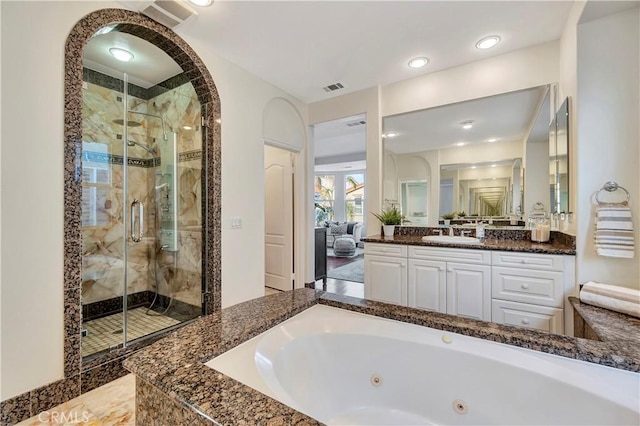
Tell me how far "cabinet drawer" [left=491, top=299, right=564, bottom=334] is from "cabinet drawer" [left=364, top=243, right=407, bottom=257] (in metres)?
0.86

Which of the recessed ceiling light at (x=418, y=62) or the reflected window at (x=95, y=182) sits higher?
the recessed ceiling light at (x=418, y=62)

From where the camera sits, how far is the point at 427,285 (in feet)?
8.55

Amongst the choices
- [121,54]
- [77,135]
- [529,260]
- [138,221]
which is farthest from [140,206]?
[529,260]

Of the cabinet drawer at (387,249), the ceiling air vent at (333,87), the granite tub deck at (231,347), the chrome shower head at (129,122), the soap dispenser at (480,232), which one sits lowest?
the granite tub deck at (231,347)

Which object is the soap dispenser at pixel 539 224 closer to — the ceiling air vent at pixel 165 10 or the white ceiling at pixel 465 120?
the white ceiling at pixel 465 120

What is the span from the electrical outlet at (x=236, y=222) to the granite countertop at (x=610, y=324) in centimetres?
271

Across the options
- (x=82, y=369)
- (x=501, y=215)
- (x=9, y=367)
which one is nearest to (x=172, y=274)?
(x=82, y=369)

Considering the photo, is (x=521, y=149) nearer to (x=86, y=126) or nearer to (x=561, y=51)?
(x=561, y=51)

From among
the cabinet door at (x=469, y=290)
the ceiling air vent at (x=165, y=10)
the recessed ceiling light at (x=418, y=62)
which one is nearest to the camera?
the ceiling air vent at (x=165, y=10)

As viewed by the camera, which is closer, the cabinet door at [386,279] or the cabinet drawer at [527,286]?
the cabinet drawer at [527,286]

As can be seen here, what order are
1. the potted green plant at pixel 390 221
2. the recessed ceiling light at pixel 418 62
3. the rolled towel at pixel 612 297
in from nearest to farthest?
the rolled towel at pixel 612 297
the recessed ceiling light at pixel 418 62
the potted green plant at pixel 390 221

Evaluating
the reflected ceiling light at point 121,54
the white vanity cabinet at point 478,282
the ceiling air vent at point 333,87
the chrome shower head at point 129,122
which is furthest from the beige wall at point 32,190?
the white vanity cabinet at point 478,282

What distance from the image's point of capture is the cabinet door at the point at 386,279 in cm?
275

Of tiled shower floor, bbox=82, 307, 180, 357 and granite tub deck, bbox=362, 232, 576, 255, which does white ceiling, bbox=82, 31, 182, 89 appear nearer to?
tiled shower floor, bbox=82, 307, 180, 357
